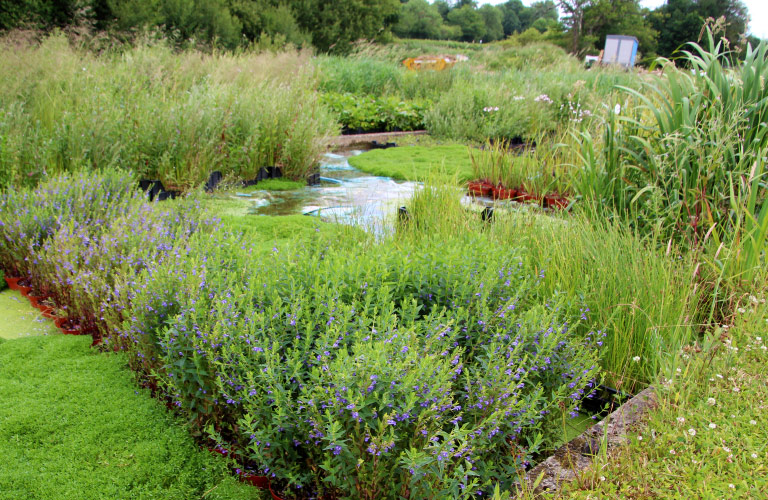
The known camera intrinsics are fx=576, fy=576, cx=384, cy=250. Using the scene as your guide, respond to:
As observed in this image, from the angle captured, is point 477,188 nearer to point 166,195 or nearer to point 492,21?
point 166,195

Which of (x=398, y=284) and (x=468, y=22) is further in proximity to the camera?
(x=468, y=22)

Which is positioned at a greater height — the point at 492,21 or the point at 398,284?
the point at 492,21

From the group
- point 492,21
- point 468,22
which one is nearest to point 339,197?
point 468,22

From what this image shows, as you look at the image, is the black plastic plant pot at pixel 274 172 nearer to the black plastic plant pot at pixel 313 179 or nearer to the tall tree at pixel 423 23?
the black plastic plant pot at pixel 313 179

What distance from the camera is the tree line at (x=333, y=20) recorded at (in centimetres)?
1591

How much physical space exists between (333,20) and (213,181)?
23255 mm

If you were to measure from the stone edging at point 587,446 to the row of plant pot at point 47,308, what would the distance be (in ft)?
7.99

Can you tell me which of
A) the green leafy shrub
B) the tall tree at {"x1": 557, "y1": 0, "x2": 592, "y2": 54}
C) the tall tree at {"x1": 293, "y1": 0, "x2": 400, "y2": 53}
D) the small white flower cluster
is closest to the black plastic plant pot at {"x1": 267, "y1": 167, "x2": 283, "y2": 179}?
the small white flower cluster

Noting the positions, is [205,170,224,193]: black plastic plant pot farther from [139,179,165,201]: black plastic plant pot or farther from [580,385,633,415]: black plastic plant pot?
[580,385,633,415]: black plastic plant pot

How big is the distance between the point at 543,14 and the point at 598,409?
85960 mm

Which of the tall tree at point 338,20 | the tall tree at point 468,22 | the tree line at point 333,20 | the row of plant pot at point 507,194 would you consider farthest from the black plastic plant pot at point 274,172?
the tall tree at point 468,22

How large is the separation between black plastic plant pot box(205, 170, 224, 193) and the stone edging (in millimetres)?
4916

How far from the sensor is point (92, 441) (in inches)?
93.0

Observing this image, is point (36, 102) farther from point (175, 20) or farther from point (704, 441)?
point (175, 20)
